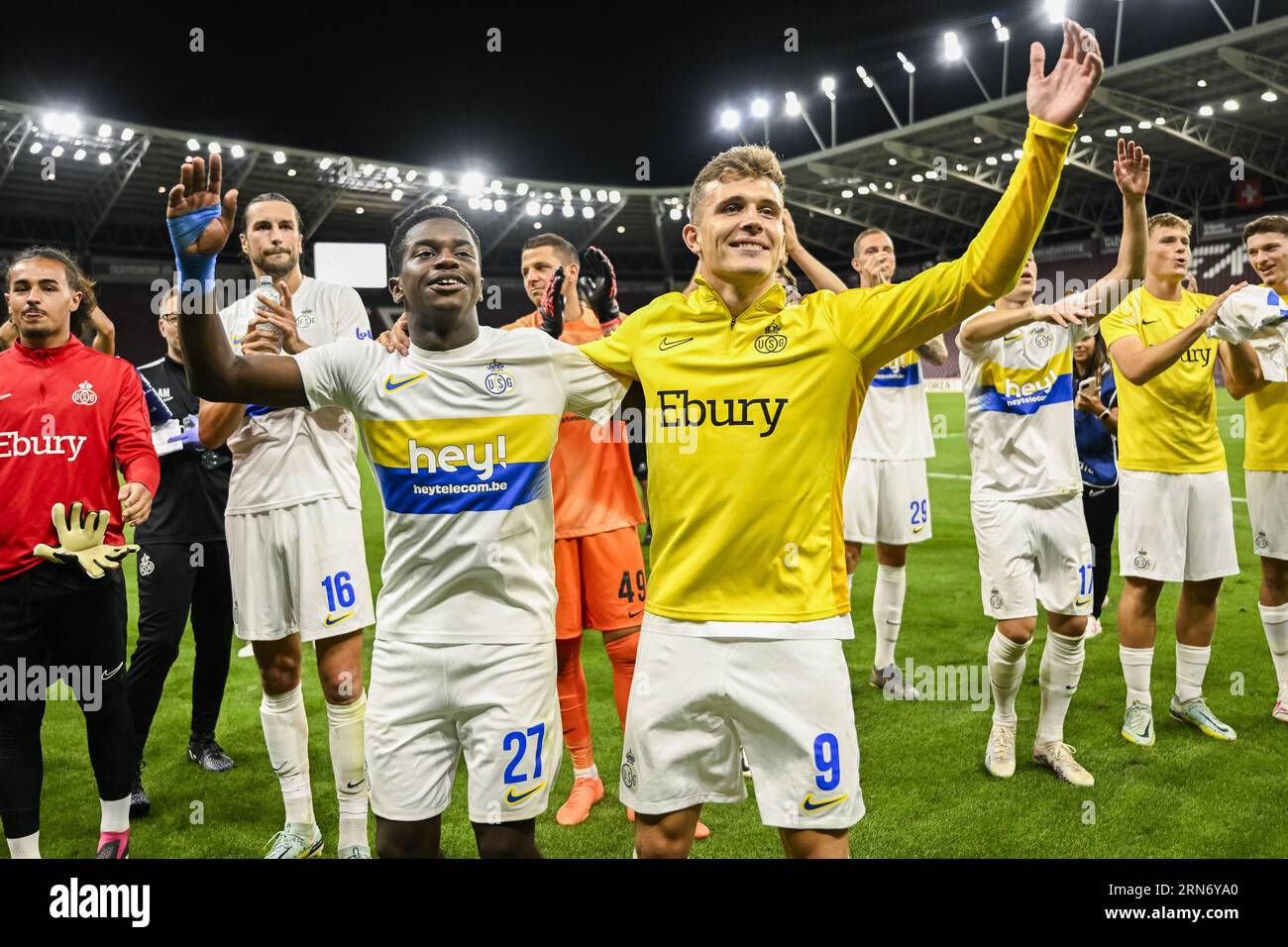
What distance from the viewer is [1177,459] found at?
178 inches

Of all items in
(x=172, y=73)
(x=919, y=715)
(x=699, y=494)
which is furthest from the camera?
(x=172, y=73)

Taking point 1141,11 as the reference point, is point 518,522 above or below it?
below

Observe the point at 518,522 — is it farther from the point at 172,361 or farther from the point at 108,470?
the point at 172,361

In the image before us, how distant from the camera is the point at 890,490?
5727 millimetres

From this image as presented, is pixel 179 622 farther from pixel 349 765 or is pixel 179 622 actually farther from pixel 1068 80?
pixel 1068 80

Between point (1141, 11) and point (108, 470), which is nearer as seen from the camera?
point (108, 470)

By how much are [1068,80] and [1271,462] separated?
363 cm

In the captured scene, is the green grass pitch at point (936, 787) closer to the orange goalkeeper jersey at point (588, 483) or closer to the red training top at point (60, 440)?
the orange goalkeeper jersey at point (588, 483)

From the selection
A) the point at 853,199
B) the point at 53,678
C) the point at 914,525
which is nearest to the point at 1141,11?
the point at 853,199

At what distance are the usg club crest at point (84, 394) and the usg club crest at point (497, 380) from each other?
1.76 meters

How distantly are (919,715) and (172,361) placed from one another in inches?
172

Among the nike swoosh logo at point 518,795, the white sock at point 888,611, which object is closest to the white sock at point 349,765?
the nike swoosh logo at point 518,795

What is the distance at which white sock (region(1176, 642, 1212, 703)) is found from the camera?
184 inches

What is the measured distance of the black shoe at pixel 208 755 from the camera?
4.55 m
